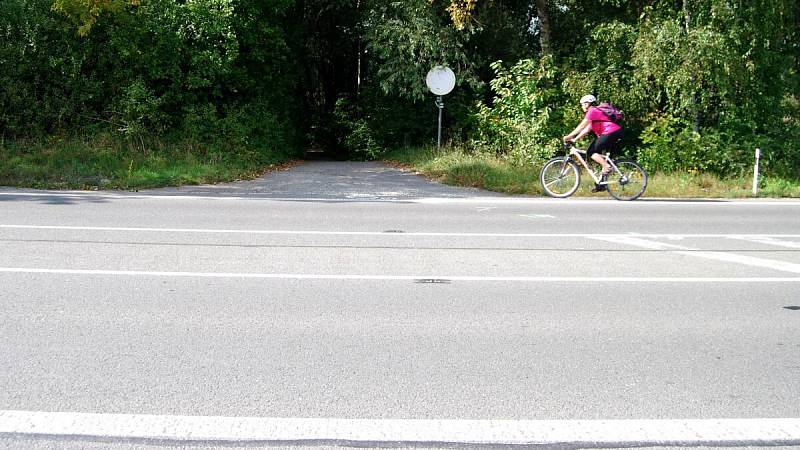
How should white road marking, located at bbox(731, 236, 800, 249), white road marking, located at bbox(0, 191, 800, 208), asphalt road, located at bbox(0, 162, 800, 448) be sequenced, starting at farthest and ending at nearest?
1. white road marking, located at bbox(0, 191, 800, 208)
2. white road marking, located at bbox(731, 236, 800, 249)
3. asphalt road, located at bbox(0, 162, 800, 448)

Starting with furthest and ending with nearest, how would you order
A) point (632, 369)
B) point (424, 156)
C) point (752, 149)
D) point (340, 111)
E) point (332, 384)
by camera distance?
1. point (340, 111)
2. point (424, 156)
3. point (752, 149)
4. point (632, 369)
5. point (332, 384)

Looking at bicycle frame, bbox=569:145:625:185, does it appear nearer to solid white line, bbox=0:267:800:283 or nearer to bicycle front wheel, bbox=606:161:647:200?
bicycle front wheel, bbox=606:161:647:200

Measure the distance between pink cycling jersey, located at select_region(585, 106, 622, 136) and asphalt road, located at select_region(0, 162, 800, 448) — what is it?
3.76 meters

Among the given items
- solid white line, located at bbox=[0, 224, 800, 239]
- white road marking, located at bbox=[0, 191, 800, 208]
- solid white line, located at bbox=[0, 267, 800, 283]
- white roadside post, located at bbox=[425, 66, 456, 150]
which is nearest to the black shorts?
white road marking, located at bbox=[0, 191, 800, 208]

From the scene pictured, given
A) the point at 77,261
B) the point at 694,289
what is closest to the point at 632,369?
the point at 694,289

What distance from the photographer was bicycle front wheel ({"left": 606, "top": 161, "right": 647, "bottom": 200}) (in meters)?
15.0

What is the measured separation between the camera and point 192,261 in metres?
8.09

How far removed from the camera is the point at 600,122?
15.0 meters

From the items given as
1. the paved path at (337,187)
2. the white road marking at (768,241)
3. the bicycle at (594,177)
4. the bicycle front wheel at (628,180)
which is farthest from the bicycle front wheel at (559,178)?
the white road marking at (768,241)

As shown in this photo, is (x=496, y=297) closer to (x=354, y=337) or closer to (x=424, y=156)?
(x=354, y=337)

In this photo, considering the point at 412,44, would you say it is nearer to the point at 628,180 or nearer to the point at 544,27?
the point at 544,27

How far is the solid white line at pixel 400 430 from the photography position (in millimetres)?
3727

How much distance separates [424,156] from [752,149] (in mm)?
9059

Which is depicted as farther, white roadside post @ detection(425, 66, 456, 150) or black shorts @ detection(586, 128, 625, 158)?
white roadside post @ detection(425, 66, 456, 150)
